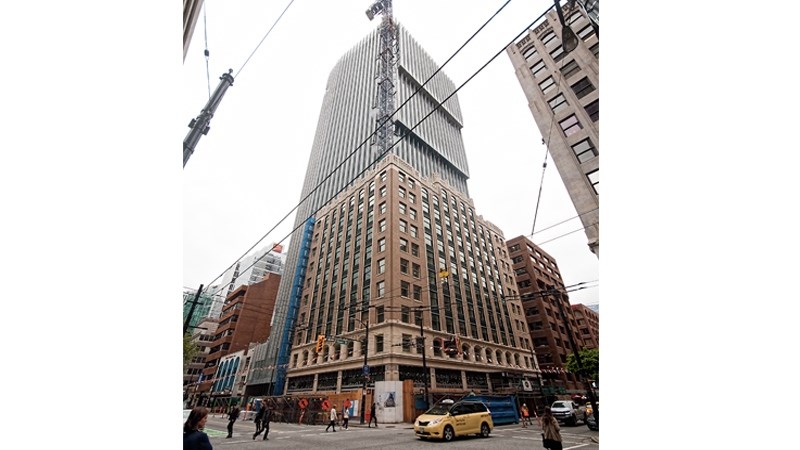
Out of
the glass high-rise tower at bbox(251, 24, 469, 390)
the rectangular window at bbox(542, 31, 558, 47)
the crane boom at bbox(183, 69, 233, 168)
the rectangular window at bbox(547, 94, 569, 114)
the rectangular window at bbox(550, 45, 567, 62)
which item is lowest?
the crane boom at bbox(183, 69, 233, 168)

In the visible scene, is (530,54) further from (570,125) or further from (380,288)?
(380,288)

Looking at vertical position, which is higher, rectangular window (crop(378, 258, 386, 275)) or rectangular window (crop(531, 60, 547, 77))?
rectangular window (crop(531, 60, 547, 77))

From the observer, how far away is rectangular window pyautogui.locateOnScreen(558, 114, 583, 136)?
21.2m

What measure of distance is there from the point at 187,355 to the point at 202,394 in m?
37.0

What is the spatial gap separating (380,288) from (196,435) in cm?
3176

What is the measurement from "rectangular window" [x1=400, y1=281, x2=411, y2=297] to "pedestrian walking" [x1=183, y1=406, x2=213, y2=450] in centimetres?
3034

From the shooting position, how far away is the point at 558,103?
74.6 feet

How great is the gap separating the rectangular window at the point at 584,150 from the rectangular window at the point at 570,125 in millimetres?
1026

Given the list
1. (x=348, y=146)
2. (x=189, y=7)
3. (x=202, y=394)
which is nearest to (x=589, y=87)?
(x=189, y=7)

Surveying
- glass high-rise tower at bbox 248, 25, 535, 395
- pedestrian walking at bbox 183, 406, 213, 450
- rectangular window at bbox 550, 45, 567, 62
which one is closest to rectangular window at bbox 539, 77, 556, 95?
rectangular window at bbox 550, 45, 567, 62

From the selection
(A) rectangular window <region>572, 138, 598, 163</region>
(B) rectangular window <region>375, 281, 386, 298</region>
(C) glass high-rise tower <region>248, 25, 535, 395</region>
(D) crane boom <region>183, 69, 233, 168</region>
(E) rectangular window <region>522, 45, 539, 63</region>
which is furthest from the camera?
(C) glass high-rise tower <region>248, 25, 535, 395</region>

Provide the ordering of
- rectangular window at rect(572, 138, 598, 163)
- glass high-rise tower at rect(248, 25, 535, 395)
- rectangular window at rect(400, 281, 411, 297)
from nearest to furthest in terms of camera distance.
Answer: rectangular window at rect(572, 138, 598, 163) → rectangular window at rect(400, 281, 411, 297) → glass high-rise tower at rect(248, 25, 535, 395)

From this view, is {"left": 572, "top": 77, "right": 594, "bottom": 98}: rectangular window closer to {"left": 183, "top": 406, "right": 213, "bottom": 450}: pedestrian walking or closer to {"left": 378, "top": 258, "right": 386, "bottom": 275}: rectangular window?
{"left": 378, "top": 258, "right": 386, "bottom": 275}: rectangular window

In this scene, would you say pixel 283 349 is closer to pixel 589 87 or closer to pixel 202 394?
pixel 202 394
